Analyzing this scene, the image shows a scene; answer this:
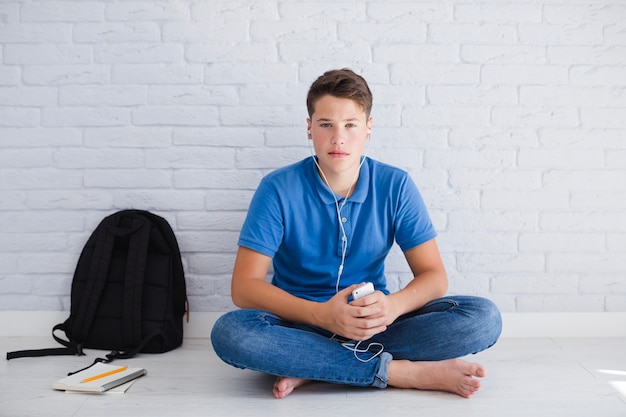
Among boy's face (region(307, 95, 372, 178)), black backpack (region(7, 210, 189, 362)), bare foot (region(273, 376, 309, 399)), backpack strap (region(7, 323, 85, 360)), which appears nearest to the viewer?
bare foot (region(273, 376, 309, 399))

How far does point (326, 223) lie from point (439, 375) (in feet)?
1.95

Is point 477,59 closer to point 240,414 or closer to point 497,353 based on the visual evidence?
point 497,353

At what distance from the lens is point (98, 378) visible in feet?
6.65

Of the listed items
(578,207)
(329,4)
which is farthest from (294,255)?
(578,207)

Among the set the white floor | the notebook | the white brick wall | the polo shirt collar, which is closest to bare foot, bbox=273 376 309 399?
the white floor

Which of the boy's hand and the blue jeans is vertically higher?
the boy's hand

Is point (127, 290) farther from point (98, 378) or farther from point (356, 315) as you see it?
point (356, 315)

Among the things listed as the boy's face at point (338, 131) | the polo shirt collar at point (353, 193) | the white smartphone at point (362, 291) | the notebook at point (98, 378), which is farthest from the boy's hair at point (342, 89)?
the notebook at point (98, 378)

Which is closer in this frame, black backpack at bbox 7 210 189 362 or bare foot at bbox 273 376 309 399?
bare foot at bbox 273 376 309 399

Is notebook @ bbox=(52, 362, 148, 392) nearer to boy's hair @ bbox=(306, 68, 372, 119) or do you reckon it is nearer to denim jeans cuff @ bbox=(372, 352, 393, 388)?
denim jeans cuff @ bbox=(372, 352, 393, 388)

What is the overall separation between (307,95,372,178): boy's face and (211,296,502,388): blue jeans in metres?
0.53

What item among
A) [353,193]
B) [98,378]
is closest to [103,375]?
[98,378]

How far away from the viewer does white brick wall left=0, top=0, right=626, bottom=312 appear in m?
2.50

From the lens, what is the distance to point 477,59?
2512 millimetres
